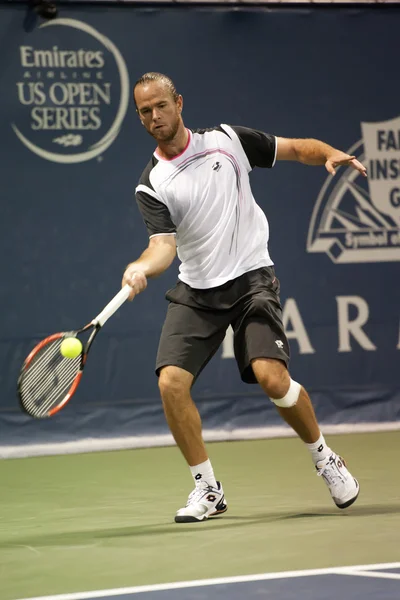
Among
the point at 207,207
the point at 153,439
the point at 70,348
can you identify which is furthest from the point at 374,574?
the point at 153,439

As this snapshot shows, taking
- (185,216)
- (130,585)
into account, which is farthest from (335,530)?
(185,216)

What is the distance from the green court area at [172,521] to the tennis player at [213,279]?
28 cm

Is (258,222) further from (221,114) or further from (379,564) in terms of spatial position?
(221,114)

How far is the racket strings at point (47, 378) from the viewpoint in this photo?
15.4 ft

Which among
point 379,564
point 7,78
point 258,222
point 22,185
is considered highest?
point 7,78

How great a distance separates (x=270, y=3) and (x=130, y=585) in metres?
4.67

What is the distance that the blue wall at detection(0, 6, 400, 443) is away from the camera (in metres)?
7.30

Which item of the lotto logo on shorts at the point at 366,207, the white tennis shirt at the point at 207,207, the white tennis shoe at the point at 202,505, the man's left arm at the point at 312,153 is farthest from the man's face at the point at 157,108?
the lotto logo on shorts at the point at 366,207

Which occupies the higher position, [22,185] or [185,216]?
[22,185]

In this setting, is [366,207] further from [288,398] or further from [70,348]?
[70,348]

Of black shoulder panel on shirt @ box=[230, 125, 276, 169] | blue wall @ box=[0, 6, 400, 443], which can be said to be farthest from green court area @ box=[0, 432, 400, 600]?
black shoulder panel on shirt @ box=[230, 125, 276, 169]

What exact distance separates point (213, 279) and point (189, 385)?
446 millimetres

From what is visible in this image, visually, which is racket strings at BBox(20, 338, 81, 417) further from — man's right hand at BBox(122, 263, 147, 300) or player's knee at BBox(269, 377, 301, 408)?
player's knee at BBox(269, 377, 301, 408)

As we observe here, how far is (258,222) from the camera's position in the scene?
5164mm
